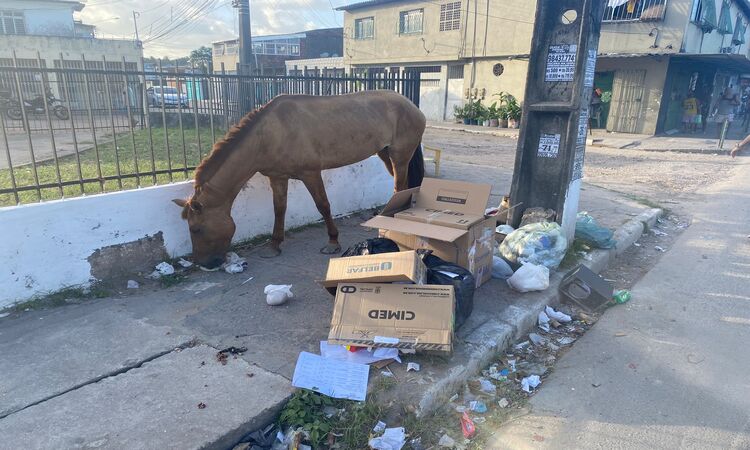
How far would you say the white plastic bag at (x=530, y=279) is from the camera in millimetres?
4195

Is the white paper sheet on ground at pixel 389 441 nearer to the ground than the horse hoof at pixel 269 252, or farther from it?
nearer to the ground

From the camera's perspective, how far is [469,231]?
12.8ft

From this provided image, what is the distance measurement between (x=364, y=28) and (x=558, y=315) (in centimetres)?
2797

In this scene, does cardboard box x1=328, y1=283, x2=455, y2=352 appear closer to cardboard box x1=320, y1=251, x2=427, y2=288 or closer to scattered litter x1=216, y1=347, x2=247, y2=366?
cardboard box x1=320, y1=251, x2=427, y2=288

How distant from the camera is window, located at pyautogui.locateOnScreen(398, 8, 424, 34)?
84.2 ft

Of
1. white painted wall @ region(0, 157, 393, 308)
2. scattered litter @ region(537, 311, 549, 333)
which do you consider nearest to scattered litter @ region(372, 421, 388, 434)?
scattered litter @ region(537, 311, 549, 333)

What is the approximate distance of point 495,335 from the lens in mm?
3471

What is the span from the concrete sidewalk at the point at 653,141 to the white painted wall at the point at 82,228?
14.6 metres

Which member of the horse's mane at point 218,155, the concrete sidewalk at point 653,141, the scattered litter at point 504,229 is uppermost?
the horse's mane at point 218,155

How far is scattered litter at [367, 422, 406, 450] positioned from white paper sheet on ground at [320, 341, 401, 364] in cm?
53

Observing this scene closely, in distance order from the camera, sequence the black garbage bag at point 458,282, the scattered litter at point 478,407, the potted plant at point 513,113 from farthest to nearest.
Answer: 1. the potted plant at point 513,113
2. the black garbage bag at point 458,282
3. the scattered litter at point 478,407

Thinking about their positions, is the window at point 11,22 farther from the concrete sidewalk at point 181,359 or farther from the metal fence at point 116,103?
the concrete sidewalk at point 181,359

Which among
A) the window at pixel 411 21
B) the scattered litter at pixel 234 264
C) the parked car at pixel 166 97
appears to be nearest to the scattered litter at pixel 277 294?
the scattered litter at pixel 234 264

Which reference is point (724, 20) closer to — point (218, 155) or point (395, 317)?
point (218, 155)
